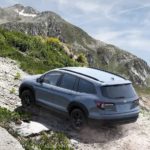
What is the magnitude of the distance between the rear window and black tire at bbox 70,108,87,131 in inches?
41.2

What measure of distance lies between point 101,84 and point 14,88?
5625 mm

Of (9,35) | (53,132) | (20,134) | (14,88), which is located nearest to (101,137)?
(53,132)

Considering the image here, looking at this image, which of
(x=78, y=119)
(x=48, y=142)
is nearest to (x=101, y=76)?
(x=78, y=119)

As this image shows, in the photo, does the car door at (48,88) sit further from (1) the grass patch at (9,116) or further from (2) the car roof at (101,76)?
(1) the grass patch at (9,116)

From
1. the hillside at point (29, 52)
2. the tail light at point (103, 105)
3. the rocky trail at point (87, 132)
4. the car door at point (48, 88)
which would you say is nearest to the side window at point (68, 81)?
the car door at point (48, 88)

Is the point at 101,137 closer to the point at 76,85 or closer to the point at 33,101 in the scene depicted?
the point at 76,85

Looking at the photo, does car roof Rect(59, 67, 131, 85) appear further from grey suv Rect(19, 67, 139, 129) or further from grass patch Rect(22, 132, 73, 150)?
grass patch Rect(22, 132, 73, 150)

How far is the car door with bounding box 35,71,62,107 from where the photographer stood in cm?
1622

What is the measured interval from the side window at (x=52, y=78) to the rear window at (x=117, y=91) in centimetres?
214

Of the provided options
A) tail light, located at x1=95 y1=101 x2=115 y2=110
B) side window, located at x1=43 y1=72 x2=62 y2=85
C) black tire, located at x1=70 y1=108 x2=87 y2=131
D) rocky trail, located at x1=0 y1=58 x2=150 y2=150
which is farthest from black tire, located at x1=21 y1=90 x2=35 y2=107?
tail light, located at x1=95 y1=101 x2=115 y2=110

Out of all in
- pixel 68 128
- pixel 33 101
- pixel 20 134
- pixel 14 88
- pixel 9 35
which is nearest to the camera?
pixel 20 134

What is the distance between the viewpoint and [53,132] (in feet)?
49.9

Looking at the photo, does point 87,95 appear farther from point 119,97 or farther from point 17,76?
point 17,76

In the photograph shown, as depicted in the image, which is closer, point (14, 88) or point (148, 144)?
point (148, 144)
